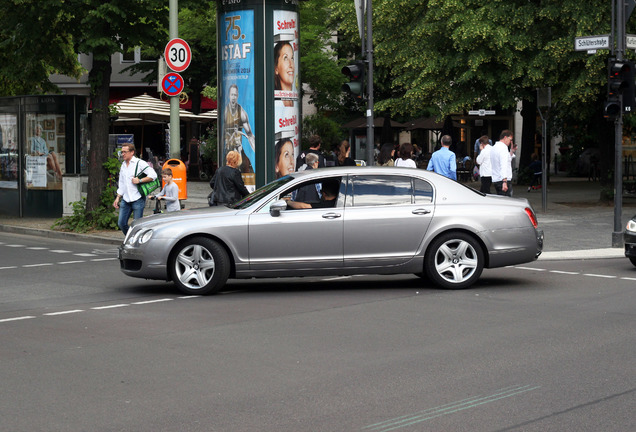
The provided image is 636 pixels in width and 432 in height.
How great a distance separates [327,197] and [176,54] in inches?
284

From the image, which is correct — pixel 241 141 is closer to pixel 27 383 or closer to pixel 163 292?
pixel 163 292

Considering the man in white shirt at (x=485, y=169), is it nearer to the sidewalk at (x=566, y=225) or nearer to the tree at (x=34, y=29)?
the sidewalk at (x=566, y=225)

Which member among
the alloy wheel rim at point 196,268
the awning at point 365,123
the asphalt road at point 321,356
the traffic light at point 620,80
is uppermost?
the awning at point 365,123

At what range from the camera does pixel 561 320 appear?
371 inches

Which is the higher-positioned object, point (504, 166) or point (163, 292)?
point (504, 166)

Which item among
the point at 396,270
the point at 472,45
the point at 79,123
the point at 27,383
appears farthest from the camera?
the point at 472,45

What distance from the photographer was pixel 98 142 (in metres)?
20.7

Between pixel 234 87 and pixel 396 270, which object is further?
pixel 234 87

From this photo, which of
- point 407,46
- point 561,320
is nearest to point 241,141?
point 407,46

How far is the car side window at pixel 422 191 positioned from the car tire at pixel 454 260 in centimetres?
47

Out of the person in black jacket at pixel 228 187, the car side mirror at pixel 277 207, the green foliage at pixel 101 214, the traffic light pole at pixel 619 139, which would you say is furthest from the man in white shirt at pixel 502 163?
the car side mirror at pixel 277 207

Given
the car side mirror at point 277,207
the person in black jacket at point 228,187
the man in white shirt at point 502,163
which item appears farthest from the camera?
the man in white shirt at point 502,163

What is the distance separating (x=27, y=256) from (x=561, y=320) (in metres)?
9.83

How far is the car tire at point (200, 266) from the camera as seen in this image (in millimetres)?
11320
